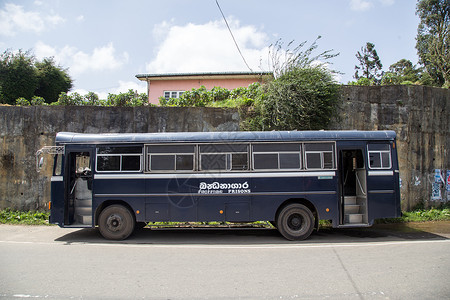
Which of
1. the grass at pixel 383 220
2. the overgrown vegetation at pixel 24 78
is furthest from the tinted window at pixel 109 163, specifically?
the overgrown vegetation at pixel 24 78

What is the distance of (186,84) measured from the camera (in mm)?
22875

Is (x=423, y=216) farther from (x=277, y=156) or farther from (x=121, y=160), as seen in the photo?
(x=121, y=160)

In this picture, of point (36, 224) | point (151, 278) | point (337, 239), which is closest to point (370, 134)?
point (337, 239)

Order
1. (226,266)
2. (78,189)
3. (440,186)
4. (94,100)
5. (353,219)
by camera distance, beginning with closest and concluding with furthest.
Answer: (226,266), (353,219), (78,189), (440,186), (94,100)

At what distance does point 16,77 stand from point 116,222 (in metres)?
21.6

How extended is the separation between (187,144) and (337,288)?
18.5ft

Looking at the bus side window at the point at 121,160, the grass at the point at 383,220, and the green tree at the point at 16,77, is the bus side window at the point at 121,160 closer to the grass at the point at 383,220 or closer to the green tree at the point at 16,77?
the grass at the point at 383,220

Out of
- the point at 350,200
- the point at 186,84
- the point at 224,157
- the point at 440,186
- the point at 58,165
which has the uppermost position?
the point at 186,84

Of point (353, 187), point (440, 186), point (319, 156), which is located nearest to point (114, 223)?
point (319, 156)

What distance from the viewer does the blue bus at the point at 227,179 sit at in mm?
9047

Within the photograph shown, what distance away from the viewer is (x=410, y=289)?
5.05 m

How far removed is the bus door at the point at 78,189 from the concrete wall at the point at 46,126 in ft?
13.8

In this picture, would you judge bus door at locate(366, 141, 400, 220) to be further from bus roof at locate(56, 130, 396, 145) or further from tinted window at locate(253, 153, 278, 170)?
tinted window at locate(253, 153, 278, 170)

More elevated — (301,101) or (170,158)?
(301,101)
